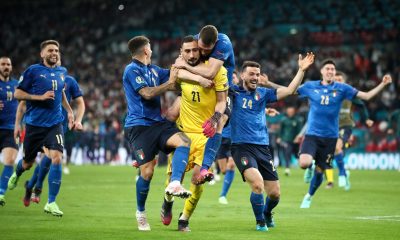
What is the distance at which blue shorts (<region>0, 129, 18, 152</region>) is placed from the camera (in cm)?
1647

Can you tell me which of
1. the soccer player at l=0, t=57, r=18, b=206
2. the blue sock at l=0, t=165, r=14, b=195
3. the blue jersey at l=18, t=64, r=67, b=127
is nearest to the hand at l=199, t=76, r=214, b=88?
the blue jersey at l=18, t=64, r=67, b=127

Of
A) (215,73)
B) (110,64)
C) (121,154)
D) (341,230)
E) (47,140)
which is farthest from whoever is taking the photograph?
(110,64)

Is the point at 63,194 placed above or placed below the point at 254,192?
below

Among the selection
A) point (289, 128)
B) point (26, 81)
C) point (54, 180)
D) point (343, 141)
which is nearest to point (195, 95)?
point (54, 180)

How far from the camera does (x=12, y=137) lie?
16.6 metres

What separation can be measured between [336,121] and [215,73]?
6758 millimetres

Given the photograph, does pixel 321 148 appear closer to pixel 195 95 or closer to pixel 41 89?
A: pixel 41 89

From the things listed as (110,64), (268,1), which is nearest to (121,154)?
(110,64)

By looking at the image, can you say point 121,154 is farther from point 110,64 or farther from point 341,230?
point 341,230

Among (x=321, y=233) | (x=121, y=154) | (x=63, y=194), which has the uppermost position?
(x=321, y=233)

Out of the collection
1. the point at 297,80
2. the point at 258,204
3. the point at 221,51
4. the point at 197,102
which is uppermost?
the point at 221,51

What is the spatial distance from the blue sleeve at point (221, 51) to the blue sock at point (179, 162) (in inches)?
51.0

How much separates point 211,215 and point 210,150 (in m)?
3.36

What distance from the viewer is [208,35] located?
36.2ft
